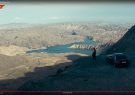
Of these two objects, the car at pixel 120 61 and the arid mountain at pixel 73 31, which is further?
the arid mountain at pixel 73 31

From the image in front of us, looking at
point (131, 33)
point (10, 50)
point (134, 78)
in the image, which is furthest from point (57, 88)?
point (10, 50)

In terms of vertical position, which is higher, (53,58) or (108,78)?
(108,78)

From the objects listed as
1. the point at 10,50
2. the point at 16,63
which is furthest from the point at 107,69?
the point at 10,50

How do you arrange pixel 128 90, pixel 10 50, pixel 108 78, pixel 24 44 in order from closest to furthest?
1. pixel 128 90
2. pixel 108 78
3. pixel 10 50
4. pixel 24 44

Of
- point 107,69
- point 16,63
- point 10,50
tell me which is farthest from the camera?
point 10,50

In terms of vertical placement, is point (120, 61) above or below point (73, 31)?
below

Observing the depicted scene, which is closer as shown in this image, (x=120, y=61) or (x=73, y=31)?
(x=120, y=61)

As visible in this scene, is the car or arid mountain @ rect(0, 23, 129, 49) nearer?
the car

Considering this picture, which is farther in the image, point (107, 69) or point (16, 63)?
point (16, 63)

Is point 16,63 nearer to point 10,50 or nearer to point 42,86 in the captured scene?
point 10,50

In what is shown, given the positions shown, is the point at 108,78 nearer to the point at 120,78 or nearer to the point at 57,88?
the point at 120,78
